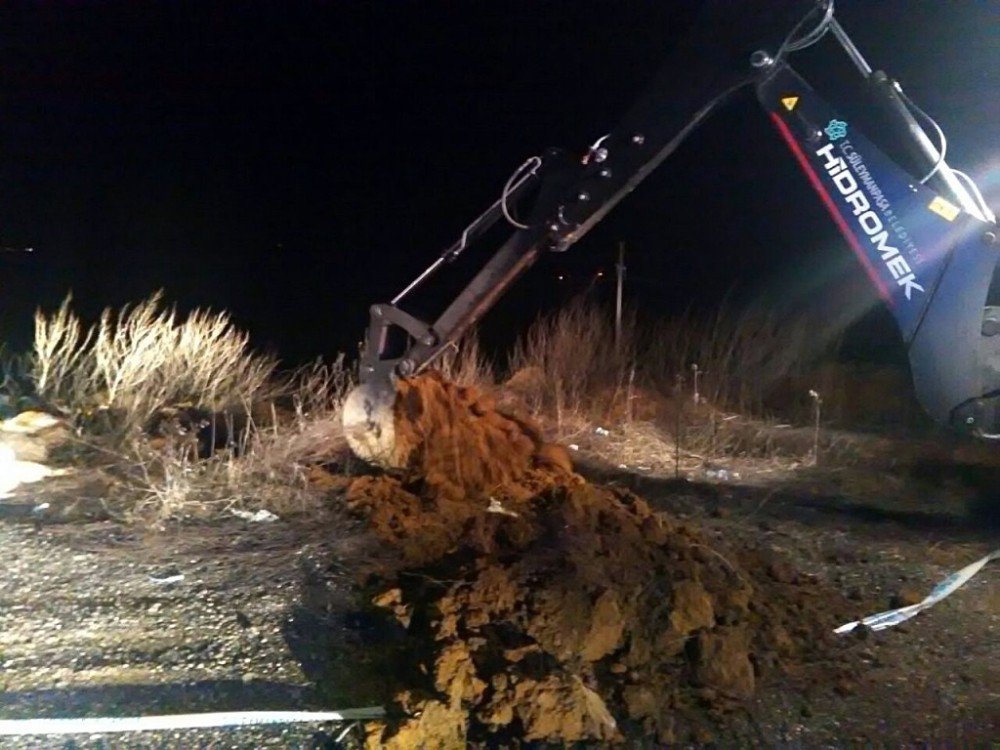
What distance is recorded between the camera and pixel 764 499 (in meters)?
9.50

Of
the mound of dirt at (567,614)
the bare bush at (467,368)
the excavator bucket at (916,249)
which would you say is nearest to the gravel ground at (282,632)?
the mound of dirt at (567,614)

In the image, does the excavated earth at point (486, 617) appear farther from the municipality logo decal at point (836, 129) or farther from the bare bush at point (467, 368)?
the bare bush at point (467, 368)

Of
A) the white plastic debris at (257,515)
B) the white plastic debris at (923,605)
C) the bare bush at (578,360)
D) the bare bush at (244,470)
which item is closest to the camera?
the white plastic debris at (923,605)

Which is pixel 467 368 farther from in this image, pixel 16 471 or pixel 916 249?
pixel 916 249

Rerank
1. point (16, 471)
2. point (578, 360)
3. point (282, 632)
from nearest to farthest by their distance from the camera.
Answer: point (282, 632), point (16, 471), point (578, 360)

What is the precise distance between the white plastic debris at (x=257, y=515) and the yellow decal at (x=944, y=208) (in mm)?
4743

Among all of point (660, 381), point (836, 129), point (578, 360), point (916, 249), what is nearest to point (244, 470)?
point (836, 129)

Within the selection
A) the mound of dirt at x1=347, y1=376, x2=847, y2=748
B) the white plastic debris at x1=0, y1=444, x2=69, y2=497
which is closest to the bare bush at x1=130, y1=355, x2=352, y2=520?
the mound of dirt at x1=347, y1=376, x2=847, y2=748

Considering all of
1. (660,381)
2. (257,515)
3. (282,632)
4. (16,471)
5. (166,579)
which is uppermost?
(660,381)

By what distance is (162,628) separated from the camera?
6.30 m

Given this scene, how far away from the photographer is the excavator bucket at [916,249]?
685 cm

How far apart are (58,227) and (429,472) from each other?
38.6 meters

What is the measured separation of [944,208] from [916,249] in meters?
0.28

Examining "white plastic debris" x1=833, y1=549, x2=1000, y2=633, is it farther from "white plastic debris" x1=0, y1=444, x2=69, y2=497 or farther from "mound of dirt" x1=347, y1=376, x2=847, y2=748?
"white plastic debris" x1=0, y1=444, x2=69, y2=497
